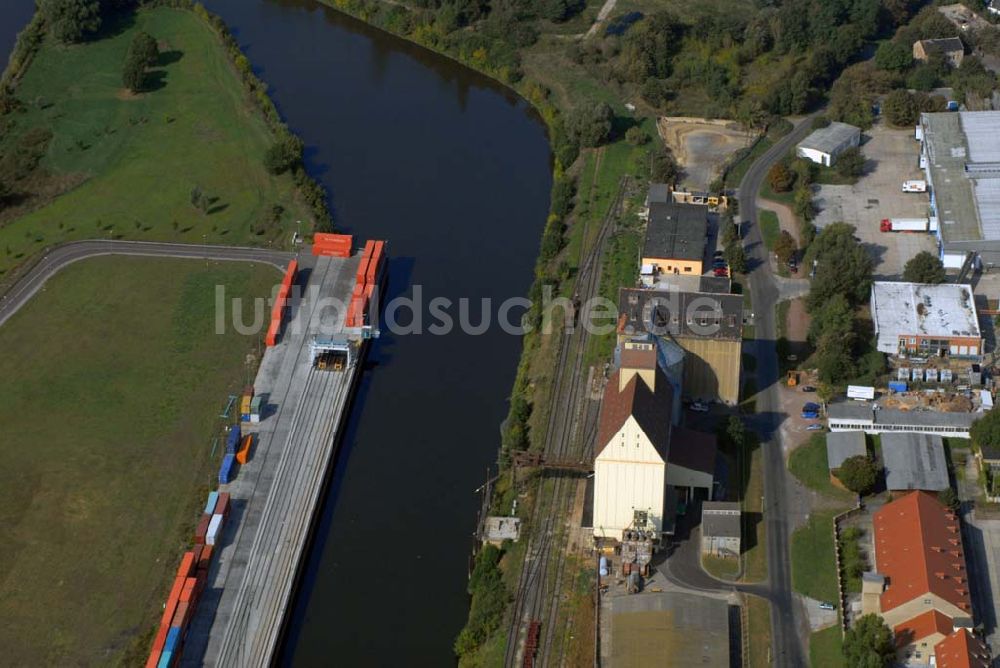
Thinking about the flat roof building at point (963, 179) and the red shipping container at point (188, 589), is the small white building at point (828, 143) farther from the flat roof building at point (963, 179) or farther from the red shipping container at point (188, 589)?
the red shipping container at point (188, 589)

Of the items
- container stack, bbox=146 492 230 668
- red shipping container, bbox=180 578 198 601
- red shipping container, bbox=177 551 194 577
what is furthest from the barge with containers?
red shipping container, bbox=177 551 194 577

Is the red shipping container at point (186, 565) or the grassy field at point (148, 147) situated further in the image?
the grassy field at point (148, 147)

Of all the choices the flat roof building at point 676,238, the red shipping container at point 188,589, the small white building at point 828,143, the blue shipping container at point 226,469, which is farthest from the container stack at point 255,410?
the small white building at point 828,143

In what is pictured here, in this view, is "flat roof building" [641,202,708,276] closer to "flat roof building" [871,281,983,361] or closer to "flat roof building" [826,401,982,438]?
A: "flat roof building" [871,281,983,361]

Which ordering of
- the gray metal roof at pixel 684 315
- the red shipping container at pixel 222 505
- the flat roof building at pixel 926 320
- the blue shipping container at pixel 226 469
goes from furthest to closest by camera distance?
the flat roof building at pixel 926 320 < the gray metal roof at pixel 684 315 < the blue shipping container at pixel 226 469 < the red shipping container at pixel 222 505

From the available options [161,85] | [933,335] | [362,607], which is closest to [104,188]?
[161,85]

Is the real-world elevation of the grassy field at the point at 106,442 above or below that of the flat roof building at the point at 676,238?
below

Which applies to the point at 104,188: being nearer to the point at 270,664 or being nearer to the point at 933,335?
the point at 270,664

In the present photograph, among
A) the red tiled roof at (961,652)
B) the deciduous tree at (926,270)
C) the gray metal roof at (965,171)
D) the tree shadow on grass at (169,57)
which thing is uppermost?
the tree shadow on grass at (169,57)

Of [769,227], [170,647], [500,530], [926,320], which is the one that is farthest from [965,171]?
[170,647]
